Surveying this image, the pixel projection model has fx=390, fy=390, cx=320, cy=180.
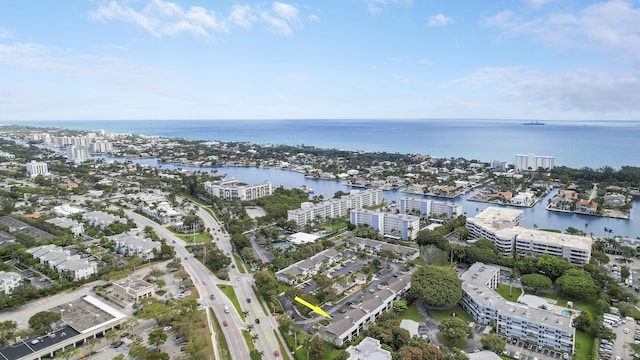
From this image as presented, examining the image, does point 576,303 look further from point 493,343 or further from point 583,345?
point 493,343

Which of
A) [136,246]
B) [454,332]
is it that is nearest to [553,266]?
[454,332]

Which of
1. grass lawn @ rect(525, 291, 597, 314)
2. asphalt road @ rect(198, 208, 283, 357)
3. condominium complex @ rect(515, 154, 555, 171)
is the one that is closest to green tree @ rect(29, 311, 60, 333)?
asphalt road @ rect(198, 208, 283, 357)

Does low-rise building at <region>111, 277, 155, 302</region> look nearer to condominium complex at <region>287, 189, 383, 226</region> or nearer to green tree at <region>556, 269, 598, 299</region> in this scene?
condominium complex at <region>287, 189, 383, 226</region>

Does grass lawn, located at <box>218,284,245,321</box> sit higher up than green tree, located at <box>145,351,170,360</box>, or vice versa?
green tree, located at <box>145,351,170,360</box>

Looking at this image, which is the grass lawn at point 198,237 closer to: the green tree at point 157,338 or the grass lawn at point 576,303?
the green tree at point 157,338

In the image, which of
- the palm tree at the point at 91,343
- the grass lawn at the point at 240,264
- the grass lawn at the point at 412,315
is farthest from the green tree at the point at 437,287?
the palm tree at the point at 91,343

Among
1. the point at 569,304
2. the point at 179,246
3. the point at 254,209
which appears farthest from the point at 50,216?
→ the point at 569,304

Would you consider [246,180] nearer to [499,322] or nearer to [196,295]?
[196,295]
